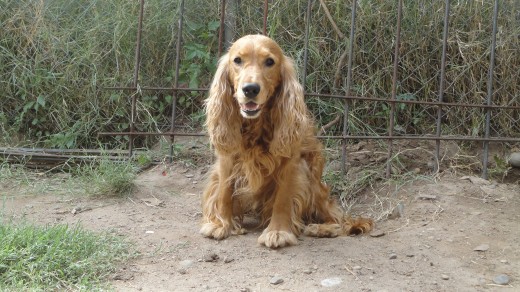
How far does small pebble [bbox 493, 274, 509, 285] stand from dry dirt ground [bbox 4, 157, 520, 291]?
0.10 ft

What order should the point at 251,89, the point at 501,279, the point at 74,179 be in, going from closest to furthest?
the point at 501,279 → the point at 251,89 → the point at 74,179

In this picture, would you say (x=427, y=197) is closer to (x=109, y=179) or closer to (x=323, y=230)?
(x=323, y=230)

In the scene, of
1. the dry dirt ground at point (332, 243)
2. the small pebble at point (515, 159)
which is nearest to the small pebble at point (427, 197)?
the dry dirt ground at point (332, 243)

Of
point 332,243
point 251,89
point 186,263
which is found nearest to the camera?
point 186,263

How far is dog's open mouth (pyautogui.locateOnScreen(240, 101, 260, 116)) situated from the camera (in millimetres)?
3811

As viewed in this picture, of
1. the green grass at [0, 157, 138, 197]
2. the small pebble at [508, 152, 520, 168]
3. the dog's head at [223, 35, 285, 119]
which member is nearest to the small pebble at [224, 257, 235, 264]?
the dog's head at [223, 35, 285, 119]

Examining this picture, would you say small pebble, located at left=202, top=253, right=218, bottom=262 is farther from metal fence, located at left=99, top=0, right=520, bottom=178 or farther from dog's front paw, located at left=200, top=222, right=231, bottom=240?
metal fence, located at left=99, top=0, right=520, bottom=178

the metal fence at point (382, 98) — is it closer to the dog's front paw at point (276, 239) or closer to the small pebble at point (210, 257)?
the dog's front paw at point (276, 239)

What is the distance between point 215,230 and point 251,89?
0.91m

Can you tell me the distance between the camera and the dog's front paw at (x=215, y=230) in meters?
3.99

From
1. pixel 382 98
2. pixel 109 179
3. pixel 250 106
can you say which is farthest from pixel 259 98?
pixel 382 98

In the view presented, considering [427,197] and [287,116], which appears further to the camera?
[427,197]

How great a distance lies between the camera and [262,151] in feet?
13.3

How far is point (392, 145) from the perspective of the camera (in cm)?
521
